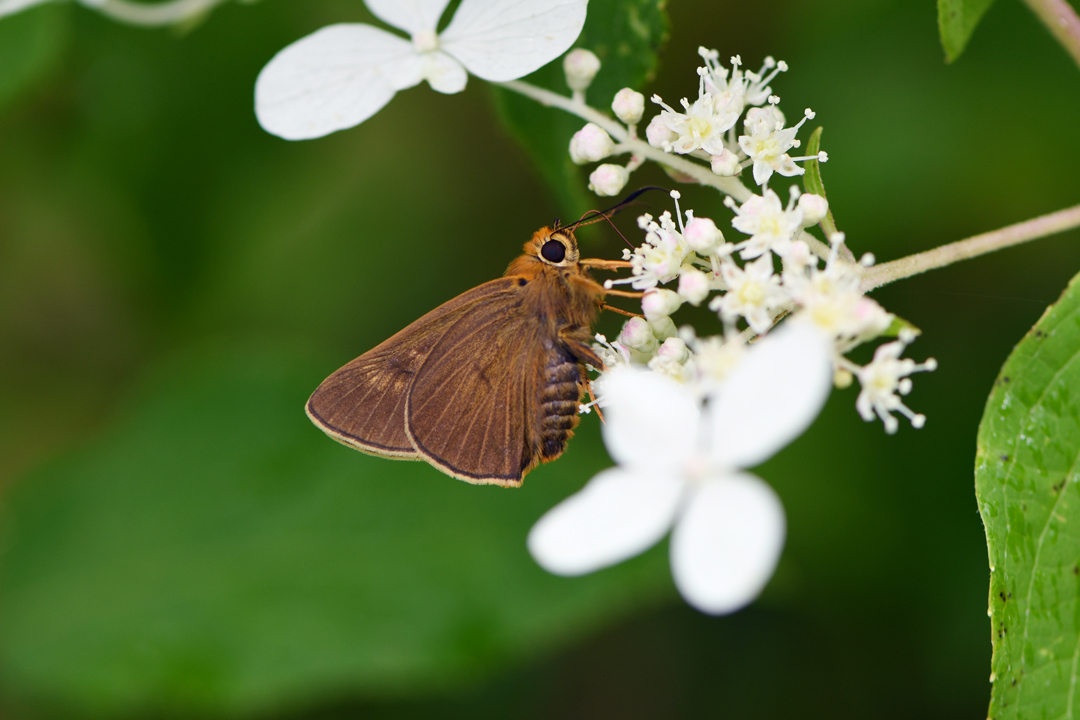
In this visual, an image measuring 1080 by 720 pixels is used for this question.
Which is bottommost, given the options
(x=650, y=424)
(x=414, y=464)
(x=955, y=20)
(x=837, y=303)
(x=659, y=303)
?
(x=650, y=424)

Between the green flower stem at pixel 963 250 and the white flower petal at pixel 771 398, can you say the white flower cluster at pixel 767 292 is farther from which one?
the white flower petal at pixel 771 398

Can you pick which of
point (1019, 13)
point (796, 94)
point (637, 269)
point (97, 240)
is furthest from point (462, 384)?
point (97, 240)

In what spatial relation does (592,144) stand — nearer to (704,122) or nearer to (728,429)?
(704,122)

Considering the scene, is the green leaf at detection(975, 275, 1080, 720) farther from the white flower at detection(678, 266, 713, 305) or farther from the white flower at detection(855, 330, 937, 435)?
the white flower at detection(678, 266, 713, 305)

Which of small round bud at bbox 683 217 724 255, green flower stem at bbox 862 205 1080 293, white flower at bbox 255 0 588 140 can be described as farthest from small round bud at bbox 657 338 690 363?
white flower at bbox 255 0 588 140

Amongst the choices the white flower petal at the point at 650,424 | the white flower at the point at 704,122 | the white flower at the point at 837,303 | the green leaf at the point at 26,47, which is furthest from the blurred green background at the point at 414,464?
the white flower petal at the point at 650,424

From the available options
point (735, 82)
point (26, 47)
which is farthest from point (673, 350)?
point (26, 47)

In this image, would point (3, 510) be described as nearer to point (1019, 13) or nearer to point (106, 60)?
point (106, 60)
